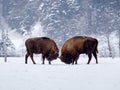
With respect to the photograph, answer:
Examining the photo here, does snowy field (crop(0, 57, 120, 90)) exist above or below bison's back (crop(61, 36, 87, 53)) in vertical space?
below

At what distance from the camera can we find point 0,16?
122312 mm

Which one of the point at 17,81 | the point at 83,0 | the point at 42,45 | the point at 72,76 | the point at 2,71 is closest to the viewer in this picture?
the point at 17,81

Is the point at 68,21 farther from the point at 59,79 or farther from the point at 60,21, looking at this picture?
the point at 59,79

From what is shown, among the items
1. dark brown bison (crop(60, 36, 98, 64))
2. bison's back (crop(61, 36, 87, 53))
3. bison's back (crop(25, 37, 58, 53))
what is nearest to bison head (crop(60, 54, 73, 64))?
dark brown bison (crop(60, 36, 98, 64))

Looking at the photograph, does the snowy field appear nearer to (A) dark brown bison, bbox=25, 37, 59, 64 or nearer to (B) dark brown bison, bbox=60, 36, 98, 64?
(B) dark brown bison, bbox=60, 36, 98, 64

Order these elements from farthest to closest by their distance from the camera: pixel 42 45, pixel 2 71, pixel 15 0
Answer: pixel 15 0
pixel 42 45
pixel 2 71

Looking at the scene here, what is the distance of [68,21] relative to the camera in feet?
Answer: 311

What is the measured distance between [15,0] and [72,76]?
107 m

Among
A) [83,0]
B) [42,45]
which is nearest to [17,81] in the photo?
[42,45]

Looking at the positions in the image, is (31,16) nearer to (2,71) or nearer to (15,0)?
(15,0)

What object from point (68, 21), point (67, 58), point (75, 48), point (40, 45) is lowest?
point (68, 21)

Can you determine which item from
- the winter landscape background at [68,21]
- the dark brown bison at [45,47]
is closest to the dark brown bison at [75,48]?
the dark brown bison at [45,47]

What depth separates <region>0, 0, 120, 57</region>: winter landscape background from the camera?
88250mm

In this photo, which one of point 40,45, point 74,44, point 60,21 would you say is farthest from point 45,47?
point 60,21
